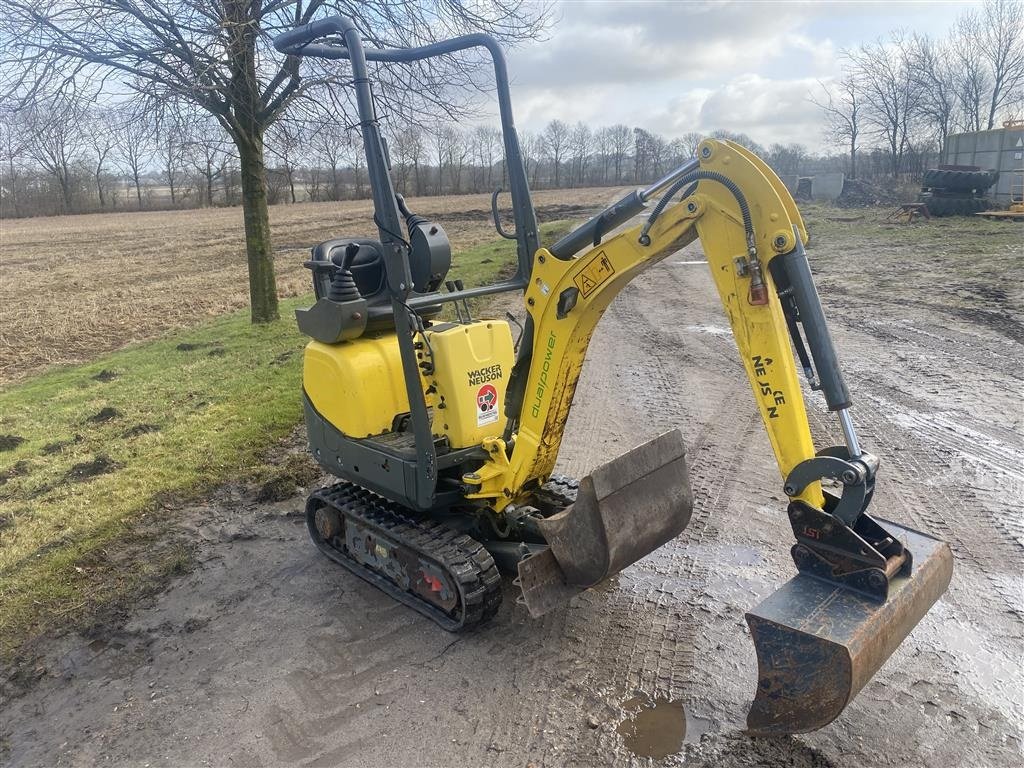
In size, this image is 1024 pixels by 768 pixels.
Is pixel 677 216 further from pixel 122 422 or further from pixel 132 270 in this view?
pixel 132 270

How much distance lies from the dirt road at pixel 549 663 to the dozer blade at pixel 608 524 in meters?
0.42

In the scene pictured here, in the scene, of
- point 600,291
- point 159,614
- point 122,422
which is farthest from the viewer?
point 122,422

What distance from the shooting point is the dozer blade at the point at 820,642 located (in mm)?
2729

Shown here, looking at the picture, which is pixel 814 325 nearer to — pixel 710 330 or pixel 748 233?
pixel 748 233

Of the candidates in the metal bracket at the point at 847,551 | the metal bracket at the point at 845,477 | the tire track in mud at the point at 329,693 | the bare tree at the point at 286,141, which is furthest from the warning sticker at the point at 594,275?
the bare tree at the point at 286,141

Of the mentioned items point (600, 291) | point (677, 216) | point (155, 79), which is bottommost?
point (600, 291)

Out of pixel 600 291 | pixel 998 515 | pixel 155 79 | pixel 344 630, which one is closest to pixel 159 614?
pixel 344 630

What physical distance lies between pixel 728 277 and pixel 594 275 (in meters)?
0.68

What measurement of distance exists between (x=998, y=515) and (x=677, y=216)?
349 cm

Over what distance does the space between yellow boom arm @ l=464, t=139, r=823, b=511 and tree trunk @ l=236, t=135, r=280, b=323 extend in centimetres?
874

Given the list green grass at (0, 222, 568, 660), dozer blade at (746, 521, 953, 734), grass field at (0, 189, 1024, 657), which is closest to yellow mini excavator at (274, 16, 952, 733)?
dozer blade at (746, 521, 953, 734)

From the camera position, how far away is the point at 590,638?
153 inches

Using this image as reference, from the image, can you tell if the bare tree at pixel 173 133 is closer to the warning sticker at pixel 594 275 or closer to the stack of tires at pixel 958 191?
the warning sticker at pixel 594 275

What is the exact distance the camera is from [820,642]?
9.02 feet
